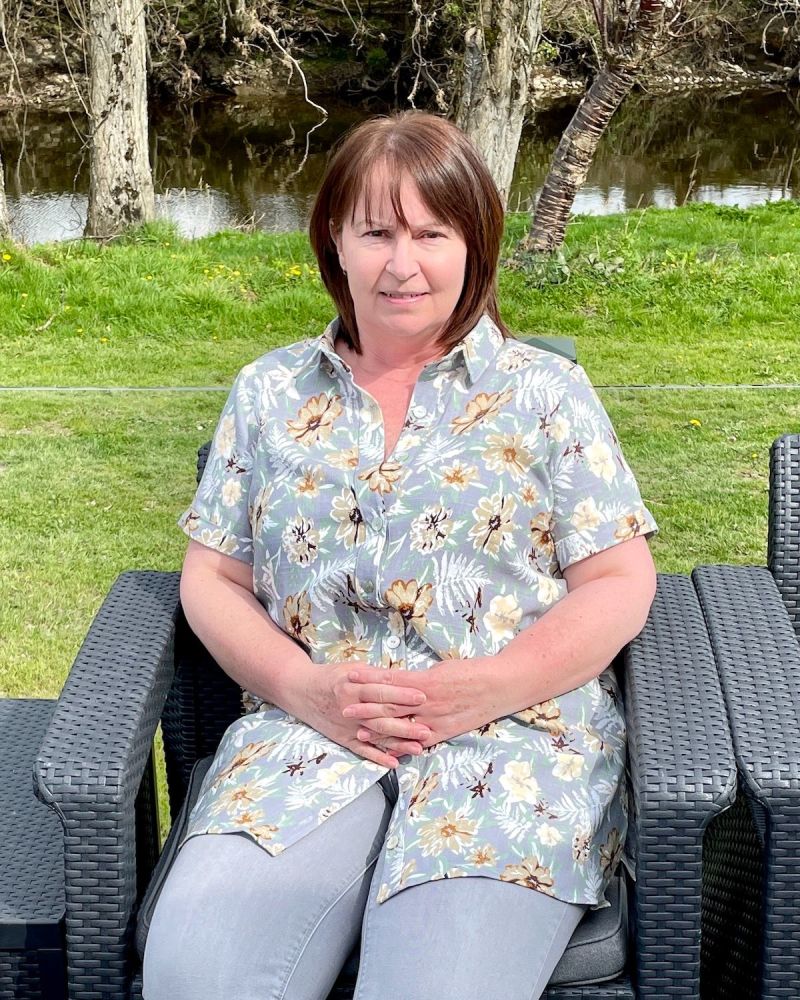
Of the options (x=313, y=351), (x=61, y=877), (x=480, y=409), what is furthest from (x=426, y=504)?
(x=61, y=877)

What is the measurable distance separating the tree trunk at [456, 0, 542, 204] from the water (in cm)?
222

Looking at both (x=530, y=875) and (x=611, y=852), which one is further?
(x=611, y=852)

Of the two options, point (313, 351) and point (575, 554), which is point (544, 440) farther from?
point (313, 351)

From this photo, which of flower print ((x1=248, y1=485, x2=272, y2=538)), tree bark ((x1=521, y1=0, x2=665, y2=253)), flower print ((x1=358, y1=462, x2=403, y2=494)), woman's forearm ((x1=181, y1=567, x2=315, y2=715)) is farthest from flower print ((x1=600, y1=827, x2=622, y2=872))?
tree bark ((x1=521, y1=0, x2=665, y2=253))

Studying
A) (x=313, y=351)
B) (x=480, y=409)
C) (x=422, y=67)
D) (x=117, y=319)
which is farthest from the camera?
(x=422, y=67)

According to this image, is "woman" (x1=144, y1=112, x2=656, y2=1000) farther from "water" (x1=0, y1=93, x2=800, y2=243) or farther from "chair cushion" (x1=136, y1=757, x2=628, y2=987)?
"water" (x1=0, y1=93, x2=800, y2=243)

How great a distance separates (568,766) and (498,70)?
644cm

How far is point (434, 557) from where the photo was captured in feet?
6.07

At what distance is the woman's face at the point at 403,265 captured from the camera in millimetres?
1893

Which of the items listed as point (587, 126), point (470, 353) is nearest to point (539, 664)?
point (470, 353)

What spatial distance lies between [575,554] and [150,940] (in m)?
0.77

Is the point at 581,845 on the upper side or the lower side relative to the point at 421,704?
lower

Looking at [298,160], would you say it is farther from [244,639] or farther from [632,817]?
[632,817]

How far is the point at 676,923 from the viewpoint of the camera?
161 cm
